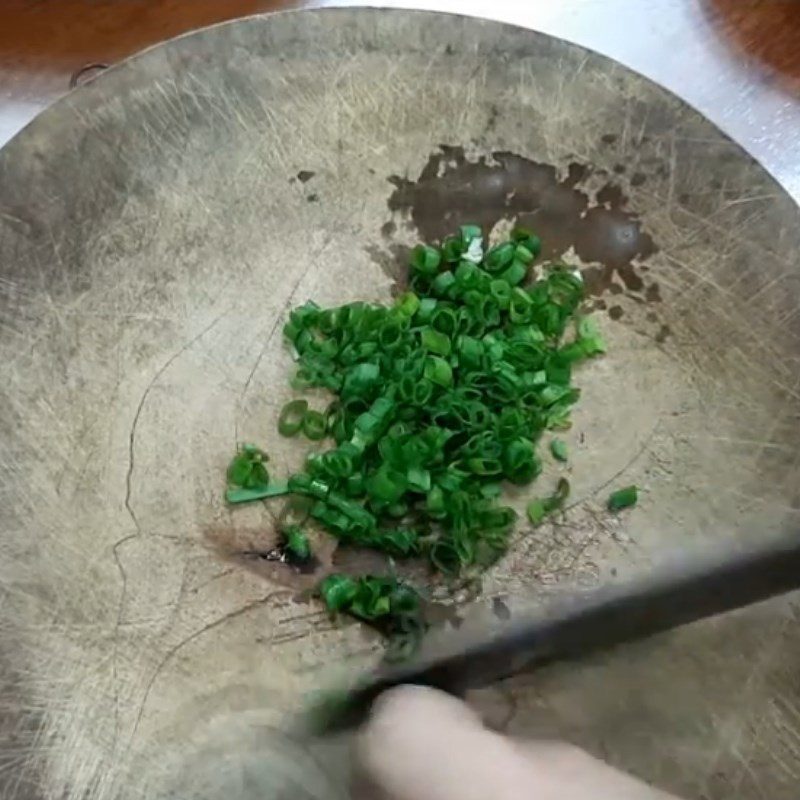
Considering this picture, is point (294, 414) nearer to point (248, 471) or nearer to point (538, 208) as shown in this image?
point (248, 471)

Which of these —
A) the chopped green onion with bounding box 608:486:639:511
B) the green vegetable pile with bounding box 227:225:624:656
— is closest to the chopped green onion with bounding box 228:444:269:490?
A: the green vegetable pile with bounding box 227:225:624:656

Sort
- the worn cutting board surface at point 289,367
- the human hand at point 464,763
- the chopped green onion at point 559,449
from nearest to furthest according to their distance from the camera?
the human hand at point 464,763 → the worn cutting board surface at point 289,367 → the chopped green onion at point 559,449

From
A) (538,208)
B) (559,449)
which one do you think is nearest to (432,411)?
(559,449)

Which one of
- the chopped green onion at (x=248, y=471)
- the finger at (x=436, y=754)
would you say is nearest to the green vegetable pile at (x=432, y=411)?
the chopped green onion at (x=248, y=471)

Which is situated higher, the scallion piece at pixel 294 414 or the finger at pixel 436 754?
the scallion piece at pixel 294 414

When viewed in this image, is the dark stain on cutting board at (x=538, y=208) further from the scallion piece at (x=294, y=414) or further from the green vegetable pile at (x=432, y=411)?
the scallion piece at (x=294, y=414)

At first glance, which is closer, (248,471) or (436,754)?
(436,754)

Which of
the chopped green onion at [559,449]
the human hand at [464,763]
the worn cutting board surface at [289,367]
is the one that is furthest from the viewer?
the chopped green onion at [559,449]
